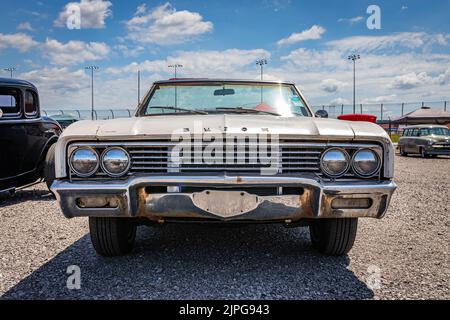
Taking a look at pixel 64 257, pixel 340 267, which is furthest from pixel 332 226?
pixel 64 257

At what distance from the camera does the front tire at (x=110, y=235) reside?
9.80 feet

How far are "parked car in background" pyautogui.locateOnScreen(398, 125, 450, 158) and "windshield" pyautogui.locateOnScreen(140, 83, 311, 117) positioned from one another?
14814mm

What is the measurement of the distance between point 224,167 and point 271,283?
0.88 metres

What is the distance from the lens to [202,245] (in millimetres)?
3592

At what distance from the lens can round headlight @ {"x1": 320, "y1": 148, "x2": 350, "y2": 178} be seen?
8.70ft

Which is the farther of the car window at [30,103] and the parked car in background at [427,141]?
the parked car in background at [427,141]

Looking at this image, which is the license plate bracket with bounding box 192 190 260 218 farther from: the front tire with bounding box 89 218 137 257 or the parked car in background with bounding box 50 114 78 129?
the parked car in background with bounding box 50 114 78 129

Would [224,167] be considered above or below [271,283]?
above

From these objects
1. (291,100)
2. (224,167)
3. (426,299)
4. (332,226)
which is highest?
(291,100)

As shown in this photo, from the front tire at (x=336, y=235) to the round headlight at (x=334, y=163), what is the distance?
1.65ft

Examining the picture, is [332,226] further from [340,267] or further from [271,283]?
[271,283]

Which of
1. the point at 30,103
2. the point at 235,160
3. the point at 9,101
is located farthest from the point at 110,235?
the point at 30,103

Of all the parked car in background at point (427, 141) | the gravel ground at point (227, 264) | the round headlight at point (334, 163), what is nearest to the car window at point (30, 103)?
the gravel ground at point (227, 264)

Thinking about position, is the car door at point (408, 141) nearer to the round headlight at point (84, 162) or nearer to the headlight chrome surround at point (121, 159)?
the headlight chrome surround at point (121, 159)
